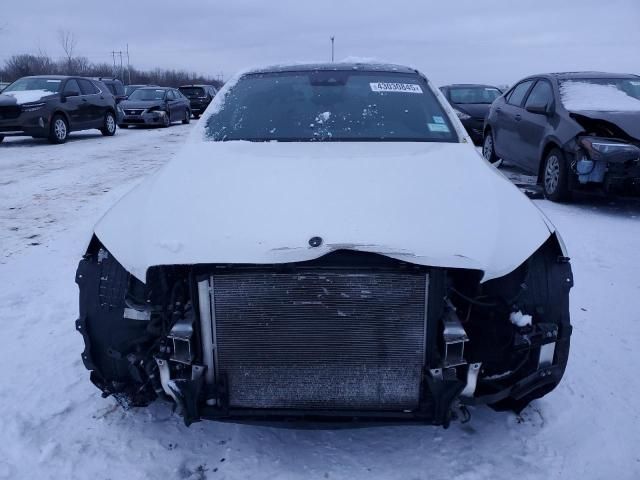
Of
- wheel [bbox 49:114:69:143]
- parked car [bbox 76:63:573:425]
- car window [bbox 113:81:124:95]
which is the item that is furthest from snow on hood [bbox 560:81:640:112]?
car window [bbox 113:81:124:95]

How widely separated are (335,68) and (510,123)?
5.41 metres

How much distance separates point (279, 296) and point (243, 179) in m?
0.69

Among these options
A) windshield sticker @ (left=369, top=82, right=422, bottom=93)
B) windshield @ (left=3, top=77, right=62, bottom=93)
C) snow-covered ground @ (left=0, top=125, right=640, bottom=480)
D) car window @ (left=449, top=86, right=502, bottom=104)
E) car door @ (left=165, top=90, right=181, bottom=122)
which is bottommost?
snow-covered ground @ (left=0, top=125, right=640, bottom=480)

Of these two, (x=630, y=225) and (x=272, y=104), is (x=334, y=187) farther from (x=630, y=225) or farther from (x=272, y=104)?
(x=630, y=225)

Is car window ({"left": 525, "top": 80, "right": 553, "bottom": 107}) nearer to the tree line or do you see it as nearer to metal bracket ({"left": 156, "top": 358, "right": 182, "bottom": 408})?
metal bracket ({"left": 156, "top": 358, "right": 182, "bottom": 408})

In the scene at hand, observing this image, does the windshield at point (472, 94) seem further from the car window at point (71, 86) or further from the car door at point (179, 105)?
the car door at point (179, 105)

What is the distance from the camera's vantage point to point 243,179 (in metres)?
2.52

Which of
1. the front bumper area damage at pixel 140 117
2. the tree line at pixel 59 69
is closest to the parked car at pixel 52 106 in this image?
the front bumper area damage at pixel 140 117

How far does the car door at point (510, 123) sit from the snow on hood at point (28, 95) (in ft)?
32.2

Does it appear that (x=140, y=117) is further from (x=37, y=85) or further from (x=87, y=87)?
(x=37, y=85)

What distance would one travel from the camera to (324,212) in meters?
2.18

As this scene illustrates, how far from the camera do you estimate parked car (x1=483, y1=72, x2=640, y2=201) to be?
6195 millimetres

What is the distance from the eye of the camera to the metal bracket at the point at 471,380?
7.04ft

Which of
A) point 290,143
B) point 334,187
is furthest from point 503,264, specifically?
point 290,143
